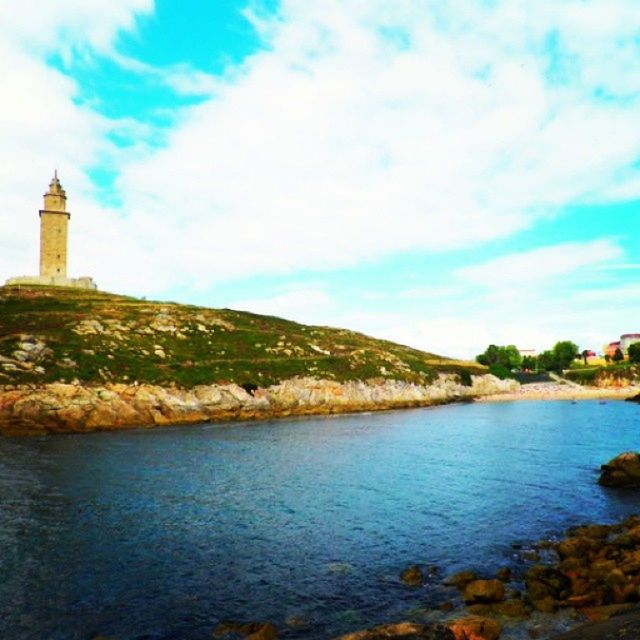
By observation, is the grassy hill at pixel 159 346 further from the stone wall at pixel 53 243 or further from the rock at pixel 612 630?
the rock at pixel 612 630

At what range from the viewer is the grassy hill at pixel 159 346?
286 ft

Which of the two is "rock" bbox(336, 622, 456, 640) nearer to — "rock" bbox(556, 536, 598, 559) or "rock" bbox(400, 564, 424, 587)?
"rock" bbox(400, 564, 424, 587)

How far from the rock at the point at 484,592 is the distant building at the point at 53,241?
144 m

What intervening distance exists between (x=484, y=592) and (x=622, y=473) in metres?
27.2

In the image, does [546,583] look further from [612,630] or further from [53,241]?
[53,241]

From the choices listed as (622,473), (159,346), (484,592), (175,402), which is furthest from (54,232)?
(484,592)

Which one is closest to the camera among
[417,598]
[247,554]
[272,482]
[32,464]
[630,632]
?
[630,632]

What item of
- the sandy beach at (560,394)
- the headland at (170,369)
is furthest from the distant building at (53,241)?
the sandy beach at (560,394)

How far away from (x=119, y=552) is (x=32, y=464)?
2702cm

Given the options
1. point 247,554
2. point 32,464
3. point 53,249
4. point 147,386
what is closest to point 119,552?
point 247,554

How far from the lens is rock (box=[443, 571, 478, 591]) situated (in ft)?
70.9

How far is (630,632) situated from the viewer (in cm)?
1345

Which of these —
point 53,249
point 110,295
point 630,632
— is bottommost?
point 630,632

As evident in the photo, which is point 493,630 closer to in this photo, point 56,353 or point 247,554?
point 247,554
